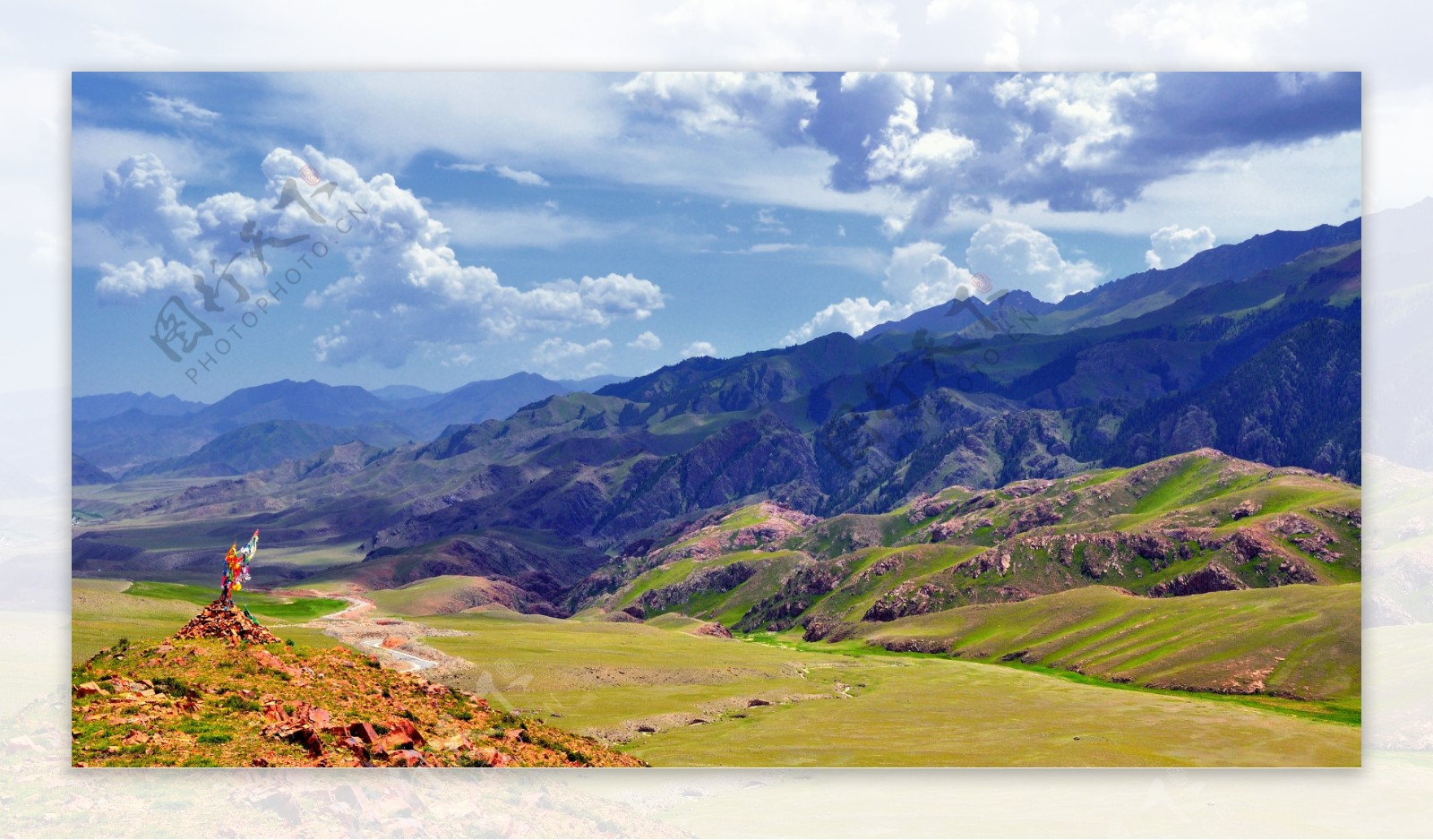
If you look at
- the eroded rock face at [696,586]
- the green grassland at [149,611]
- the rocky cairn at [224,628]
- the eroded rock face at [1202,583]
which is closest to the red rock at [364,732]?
the rocky cairn at [224,628]

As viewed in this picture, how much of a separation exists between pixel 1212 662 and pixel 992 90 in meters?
49.2

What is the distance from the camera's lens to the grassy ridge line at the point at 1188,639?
2496 inches

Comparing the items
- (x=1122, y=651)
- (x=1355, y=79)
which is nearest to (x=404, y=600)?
(x=1122, y=651)

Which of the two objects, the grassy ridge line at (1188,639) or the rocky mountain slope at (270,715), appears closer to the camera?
the rocky mountain slope at (270,715)

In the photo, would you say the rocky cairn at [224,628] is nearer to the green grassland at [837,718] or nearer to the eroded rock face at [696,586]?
the green grassland at [837,718]

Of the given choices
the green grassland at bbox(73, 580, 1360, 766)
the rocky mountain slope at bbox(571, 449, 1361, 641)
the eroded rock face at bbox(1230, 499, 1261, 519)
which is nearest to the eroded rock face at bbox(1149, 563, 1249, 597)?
the rocky mountain slope at bbox(571, 449, 1361, 641)

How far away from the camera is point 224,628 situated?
1511 inches

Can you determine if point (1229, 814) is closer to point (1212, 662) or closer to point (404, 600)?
point (1212, 662)

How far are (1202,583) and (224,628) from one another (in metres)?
124

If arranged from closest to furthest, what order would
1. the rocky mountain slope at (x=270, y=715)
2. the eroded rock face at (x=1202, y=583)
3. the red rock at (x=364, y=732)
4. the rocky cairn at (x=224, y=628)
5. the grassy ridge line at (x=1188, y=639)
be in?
the rocky mountain slope at (x=270, y=715) < the red rock at (x=364, y=732) < the rocky cairn at (x=224, y=628) < the grassy ridge line at (x=1188, y=639) < the eroded rock face at (x=1202, y=583)

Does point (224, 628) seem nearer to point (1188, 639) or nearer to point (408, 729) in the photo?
point (408, 729)

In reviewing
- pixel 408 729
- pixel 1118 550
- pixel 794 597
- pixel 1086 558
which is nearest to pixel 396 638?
pixel 408 729

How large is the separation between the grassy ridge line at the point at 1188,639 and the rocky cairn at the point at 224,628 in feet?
173

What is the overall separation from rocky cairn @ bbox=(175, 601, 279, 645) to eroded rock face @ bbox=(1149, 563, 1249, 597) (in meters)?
119
